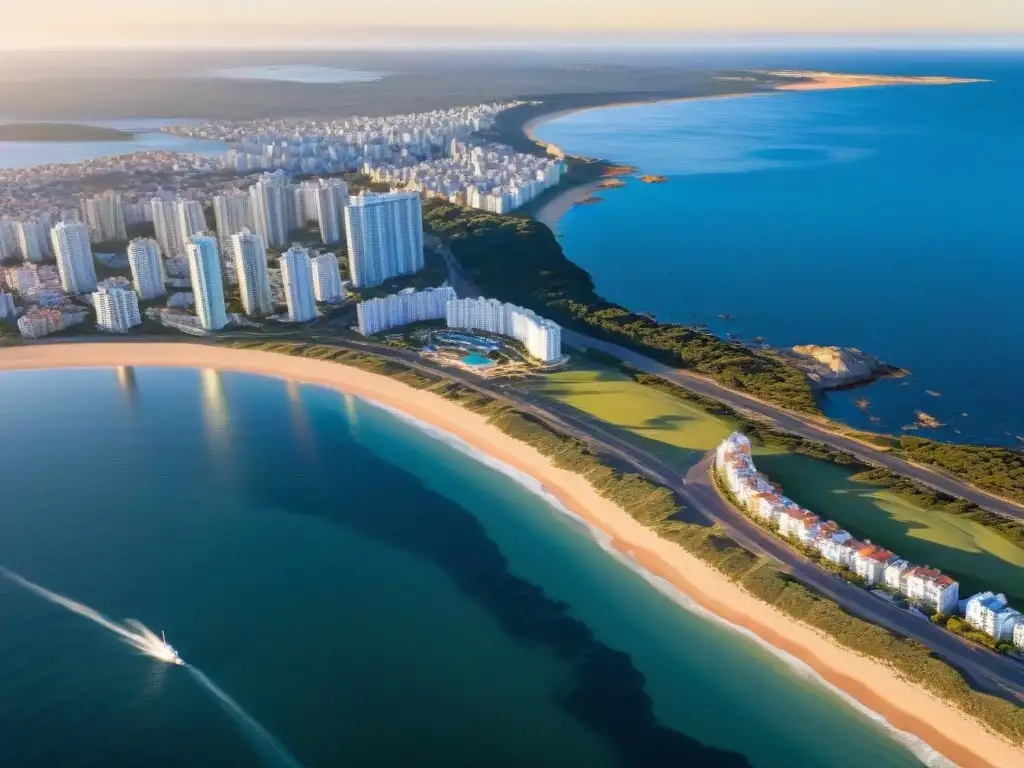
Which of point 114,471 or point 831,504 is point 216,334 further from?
point 831,504

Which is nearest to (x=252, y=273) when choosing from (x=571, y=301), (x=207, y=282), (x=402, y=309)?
(x=207, y=282)

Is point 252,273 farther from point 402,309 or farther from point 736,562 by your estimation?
point 736,562

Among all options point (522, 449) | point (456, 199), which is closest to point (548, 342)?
point (522, 449)

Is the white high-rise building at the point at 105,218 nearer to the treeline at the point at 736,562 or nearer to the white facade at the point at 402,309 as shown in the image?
the white facade at the point at 402,309

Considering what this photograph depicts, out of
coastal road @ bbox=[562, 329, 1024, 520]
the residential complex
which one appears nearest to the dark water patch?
the residential complex

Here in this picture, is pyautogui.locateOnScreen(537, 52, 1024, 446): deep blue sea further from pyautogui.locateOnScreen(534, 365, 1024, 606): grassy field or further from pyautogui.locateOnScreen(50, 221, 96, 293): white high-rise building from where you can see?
pyautogui.locateOnScreen(50, 221, 96, 293): white high-rise building

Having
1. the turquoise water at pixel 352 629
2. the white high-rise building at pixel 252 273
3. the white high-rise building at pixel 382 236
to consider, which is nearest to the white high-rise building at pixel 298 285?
the white high-rise building at pixel 252 273
